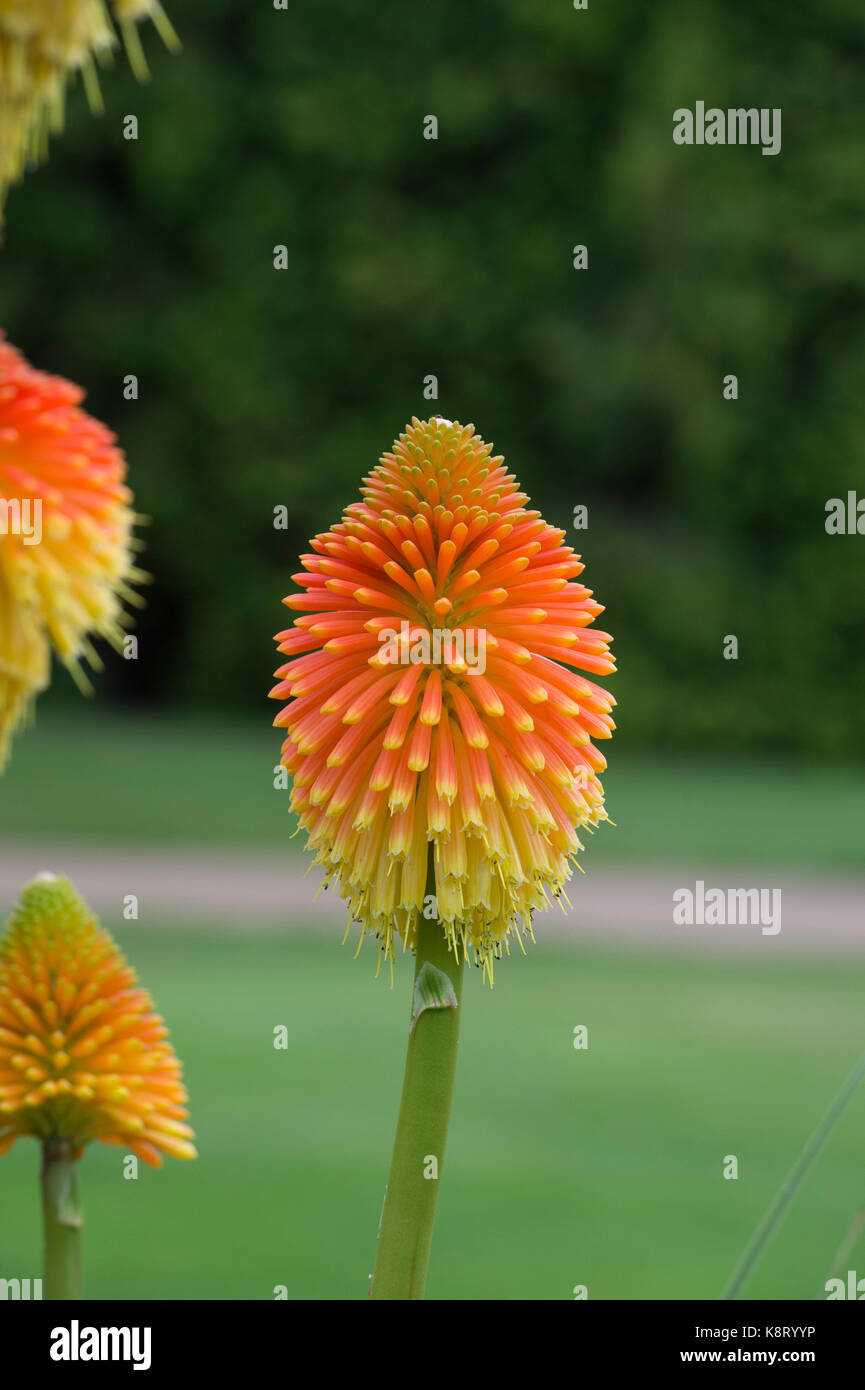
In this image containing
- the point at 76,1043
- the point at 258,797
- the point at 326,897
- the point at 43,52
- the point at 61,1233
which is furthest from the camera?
the point at 258,797

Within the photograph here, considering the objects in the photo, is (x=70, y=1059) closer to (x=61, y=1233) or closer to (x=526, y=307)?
(x=61, y=1233)

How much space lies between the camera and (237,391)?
23.0 meters

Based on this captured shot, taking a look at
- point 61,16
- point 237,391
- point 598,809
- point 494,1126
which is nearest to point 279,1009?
point 494,1126

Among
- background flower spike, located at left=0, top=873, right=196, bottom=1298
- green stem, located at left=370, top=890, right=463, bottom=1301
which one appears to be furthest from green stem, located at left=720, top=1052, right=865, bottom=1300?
background flower spike, located at left=0, top=873, right=196, bottom=1298

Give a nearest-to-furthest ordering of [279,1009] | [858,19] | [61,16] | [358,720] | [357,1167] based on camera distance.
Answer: [61,16] < [358,720] < [357,1167] < [279,1009] < [858,19]

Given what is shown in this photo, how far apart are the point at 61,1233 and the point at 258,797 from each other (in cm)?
1777

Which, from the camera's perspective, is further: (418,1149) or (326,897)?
(326,897)

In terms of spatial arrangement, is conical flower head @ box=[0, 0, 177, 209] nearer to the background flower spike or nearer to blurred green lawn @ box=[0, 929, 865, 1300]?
the background flower spike

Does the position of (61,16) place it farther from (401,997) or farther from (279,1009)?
(401,997)

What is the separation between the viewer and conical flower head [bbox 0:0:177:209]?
814 mm

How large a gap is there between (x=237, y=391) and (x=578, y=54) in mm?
6451

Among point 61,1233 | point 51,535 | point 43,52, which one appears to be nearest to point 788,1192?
point 61,1233

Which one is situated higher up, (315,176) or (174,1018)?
(315,176)

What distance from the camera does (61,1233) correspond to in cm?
126
